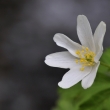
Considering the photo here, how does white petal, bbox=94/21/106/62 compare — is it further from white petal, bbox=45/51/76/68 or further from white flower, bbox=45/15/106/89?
white petal, bbox=45/51/76/68

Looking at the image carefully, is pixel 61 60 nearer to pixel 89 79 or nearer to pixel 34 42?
pixel 89 79

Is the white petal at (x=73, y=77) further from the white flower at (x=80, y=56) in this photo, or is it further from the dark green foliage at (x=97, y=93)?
the dark green foliage at (x=97, y=93)

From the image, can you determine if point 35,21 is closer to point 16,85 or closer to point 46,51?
point 46,51

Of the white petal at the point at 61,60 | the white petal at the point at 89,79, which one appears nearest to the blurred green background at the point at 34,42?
the white petal at the point at 61,60

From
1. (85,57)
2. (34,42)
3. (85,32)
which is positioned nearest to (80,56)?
(85,57)

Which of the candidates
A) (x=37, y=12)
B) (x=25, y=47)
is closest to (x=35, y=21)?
(x=37, y=12)

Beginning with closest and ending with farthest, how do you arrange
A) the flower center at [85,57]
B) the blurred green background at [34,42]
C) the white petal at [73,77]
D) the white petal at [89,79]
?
the white petal at [89,79] < the white petal at [73,77] < the flower center at [85,57] < the blurred green background at [34,42]

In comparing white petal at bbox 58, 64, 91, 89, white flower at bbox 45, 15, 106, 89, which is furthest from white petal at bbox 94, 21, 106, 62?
white petal at bbox 58, 64, 91, 89
